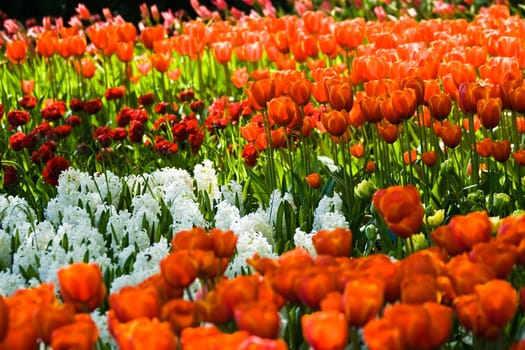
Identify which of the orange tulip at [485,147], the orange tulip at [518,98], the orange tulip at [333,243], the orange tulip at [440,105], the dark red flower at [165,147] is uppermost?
the orange tulip at [333,243]

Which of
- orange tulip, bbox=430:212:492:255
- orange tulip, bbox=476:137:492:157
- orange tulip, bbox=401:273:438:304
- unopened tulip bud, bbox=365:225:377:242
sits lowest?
unopened tulip bud, bbox=365:225:377:242

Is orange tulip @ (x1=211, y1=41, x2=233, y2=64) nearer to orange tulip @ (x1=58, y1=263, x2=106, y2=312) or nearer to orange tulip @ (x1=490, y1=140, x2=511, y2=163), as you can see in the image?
orange tulip @ (x1=490, y1=140, x2=511, y2=163)

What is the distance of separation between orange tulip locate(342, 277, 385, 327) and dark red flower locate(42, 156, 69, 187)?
2.18m

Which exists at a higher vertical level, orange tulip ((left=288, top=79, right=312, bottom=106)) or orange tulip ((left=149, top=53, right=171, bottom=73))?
orange tulip ((left=288, top=79, right=312, bottom=106))

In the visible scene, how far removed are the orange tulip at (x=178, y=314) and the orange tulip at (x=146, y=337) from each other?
0.60 ft

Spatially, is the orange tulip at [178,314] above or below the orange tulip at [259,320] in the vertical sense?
below

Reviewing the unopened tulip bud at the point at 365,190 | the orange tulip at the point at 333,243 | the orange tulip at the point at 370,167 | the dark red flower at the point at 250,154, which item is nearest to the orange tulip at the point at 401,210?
the orange tulip at the point at 333,243

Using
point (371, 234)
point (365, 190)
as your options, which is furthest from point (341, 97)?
point (371, 234)

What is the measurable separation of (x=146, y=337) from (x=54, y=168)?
221 centimetres

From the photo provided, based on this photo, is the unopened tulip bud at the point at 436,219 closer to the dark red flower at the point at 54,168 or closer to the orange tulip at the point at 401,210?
the orange tulip at the point at 401,210

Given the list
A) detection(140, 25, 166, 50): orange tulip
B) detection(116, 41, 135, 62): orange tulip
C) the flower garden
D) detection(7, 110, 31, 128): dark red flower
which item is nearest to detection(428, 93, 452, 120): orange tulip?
the flower garden

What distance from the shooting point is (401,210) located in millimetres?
2137

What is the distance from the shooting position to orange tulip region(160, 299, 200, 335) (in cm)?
182

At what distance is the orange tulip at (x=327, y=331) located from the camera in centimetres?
159
